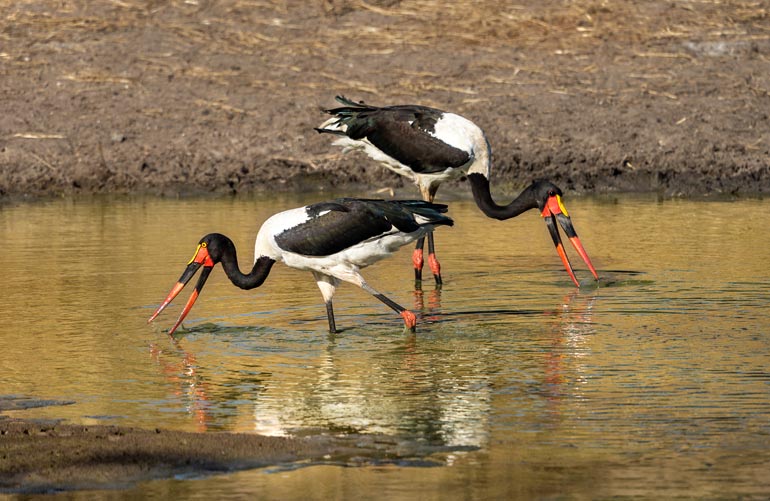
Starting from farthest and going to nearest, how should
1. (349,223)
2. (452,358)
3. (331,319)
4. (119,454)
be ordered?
(349,223) → (331,319) → (452,358) → (119,454)

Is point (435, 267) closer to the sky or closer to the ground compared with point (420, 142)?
closer to the ground

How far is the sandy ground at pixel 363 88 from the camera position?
55.9 ft

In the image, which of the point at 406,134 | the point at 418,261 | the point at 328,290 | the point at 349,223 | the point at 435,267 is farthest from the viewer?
the point at 406,134

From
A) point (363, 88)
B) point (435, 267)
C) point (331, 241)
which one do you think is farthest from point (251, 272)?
point (363, 88)

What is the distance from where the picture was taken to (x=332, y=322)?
32.1 feet

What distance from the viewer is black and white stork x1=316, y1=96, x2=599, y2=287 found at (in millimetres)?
12039

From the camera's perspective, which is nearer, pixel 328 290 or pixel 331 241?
pixel 331 241

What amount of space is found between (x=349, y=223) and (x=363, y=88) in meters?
8.52

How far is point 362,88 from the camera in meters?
18.3

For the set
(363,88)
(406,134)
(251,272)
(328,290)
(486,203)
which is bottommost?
(328,290)

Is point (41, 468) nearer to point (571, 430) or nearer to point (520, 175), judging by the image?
point (571, 430)

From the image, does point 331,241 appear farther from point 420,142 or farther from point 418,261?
point 420,142

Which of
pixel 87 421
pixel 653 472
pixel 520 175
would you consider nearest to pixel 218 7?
pixel 520 175

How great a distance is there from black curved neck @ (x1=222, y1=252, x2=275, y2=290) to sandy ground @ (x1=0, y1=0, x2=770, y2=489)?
6.72 m
